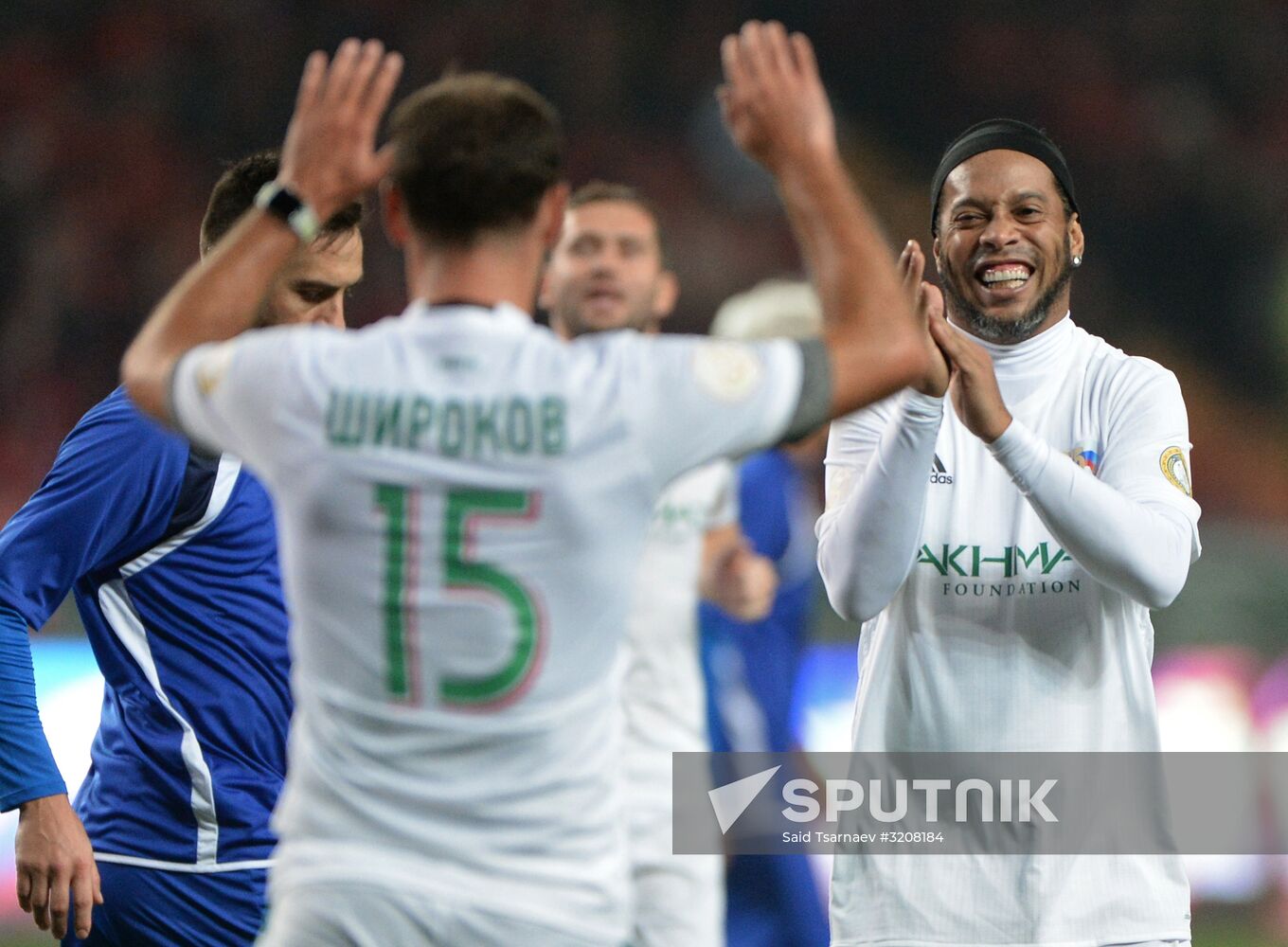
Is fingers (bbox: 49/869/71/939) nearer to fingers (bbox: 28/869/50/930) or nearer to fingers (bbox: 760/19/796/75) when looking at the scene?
fingers (bbox: 28/869/50/930)

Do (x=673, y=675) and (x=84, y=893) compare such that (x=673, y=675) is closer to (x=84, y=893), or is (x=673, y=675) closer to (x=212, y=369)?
(x=84, y=893)

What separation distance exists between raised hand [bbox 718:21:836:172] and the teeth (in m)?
1.30

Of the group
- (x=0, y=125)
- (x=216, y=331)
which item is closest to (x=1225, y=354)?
(x=0, y=125)

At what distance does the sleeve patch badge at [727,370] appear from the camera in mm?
2295

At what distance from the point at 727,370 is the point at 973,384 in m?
0.96

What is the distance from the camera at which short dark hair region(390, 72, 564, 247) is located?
2.33 meters

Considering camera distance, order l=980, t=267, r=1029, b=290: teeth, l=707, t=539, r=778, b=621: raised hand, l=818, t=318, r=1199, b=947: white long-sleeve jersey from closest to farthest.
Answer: l=818, t=318, r=1199, b=947: white long-sleeve jersey < l=980, t=267, r=1029, b=290: teeth < l=707, t=539, r=778, b=621: raised hand

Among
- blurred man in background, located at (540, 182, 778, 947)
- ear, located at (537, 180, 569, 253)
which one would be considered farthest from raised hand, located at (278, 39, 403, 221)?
blurred man in background, located at (540, 182, 778, 947)

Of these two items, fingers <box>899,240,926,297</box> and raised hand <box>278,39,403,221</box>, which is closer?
raised hand <box>278,39,403,221</box>

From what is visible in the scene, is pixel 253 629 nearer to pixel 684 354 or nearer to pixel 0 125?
pixel 684 354

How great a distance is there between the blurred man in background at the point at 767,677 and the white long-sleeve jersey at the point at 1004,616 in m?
1.18

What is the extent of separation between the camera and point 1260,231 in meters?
13.7

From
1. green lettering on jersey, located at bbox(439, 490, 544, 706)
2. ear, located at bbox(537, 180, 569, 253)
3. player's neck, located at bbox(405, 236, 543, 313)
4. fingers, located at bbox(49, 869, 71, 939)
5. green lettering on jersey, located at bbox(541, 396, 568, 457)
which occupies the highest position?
ear, located at bbox(537, 180, 569, 253)

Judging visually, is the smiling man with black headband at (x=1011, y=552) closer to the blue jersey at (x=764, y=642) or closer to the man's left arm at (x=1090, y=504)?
the man's left arm at (x=1090, y=504)
